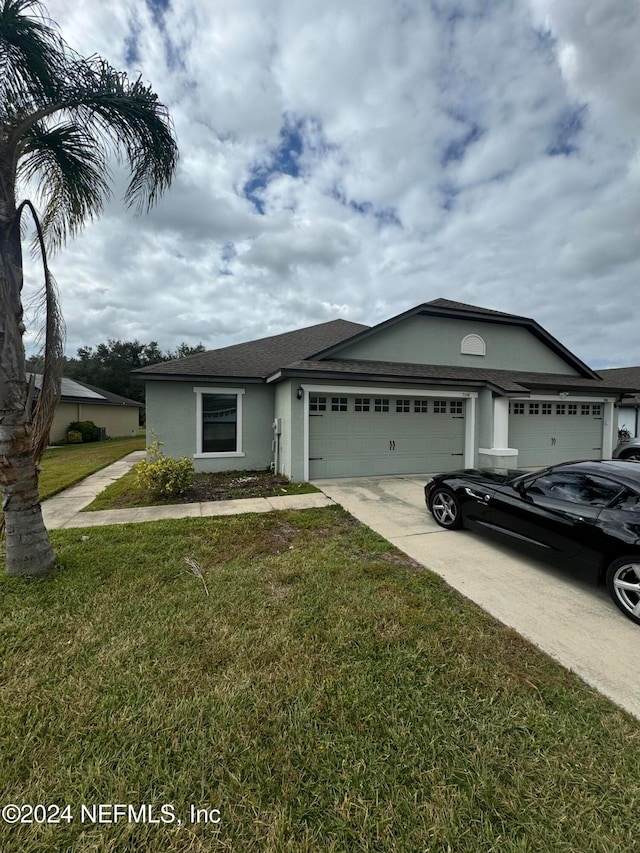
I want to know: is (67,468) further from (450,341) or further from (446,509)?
(450,341)

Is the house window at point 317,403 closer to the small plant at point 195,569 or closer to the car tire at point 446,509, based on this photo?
the car tire at point 446,509

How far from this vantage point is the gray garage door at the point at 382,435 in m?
8.95

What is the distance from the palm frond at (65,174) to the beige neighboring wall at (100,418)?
15.9m

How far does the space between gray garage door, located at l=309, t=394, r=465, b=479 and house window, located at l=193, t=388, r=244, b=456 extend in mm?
2292

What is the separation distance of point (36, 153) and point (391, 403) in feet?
26.6

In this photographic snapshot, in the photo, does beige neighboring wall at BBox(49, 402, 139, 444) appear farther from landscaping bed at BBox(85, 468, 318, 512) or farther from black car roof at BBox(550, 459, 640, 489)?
black car roof at BBox(550, 459, 640, 489)

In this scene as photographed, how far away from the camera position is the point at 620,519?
324 centimetres

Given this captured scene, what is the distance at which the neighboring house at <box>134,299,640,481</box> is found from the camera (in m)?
8.88

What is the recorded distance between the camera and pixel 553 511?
12.5 feet

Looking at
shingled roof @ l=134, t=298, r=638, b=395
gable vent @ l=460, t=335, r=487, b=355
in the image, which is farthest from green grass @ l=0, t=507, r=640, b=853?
gable vent @ l=460, t=335, r=487, b=355

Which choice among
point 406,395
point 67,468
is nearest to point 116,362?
point 67,468

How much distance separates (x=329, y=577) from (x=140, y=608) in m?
1.85

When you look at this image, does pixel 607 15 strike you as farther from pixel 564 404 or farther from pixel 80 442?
pixel 80 442

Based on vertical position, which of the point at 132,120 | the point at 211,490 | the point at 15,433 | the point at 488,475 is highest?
the point at 132,120
